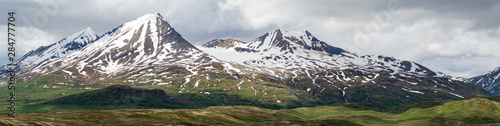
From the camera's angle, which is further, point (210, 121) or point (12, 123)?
point (210, 121)

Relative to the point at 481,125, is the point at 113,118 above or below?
above

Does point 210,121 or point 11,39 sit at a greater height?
point 11,39

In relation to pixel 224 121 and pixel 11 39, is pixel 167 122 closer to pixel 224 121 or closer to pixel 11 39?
pixel 224 121

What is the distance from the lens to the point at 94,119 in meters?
141

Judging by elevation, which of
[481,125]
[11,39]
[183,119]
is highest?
[11,39]

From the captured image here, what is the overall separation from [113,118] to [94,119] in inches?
391

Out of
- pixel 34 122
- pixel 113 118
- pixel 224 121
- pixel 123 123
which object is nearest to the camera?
pixel 34 122

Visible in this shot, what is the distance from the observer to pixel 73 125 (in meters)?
122

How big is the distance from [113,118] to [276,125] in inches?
3282

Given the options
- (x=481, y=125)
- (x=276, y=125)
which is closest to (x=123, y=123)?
(x=276, y=125)

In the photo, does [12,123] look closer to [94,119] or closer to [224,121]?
[94,119]

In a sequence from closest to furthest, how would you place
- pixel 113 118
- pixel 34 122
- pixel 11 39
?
pixel 11 39
pixel 34 122
pixel 113 118

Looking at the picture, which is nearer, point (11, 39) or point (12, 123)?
point (11, 39)

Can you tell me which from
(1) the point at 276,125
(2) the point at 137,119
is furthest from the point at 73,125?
(1) the point at 276,125
